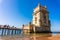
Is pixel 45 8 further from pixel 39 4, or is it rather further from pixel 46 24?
pixel 46 24

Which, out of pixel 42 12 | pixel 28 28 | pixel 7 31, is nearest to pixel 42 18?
pixel 42 12

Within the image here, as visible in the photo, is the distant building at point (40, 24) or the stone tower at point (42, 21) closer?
the distant building at point (40, 24)

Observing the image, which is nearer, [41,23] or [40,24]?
[40,24]

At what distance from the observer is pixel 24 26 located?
30703 millimetres

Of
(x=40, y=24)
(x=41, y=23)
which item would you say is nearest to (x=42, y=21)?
(x=41, y=23)

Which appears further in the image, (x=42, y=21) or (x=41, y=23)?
(x=42, y=21)

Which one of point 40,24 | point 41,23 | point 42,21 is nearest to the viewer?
point 40,24

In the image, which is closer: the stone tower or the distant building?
the distant building

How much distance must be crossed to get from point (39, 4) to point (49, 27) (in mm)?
10364

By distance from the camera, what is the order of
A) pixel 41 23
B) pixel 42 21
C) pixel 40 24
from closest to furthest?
pixel 40 24 → pixel 41 23 → pixel 42 21

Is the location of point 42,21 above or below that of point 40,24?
above

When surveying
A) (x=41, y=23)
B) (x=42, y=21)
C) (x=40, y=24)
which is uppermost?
(x=42, y=21)

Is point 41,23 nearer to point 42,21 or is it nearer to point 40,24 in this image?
point 40,24

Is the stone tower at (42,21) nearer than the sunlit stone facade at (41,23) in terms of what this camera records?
No
